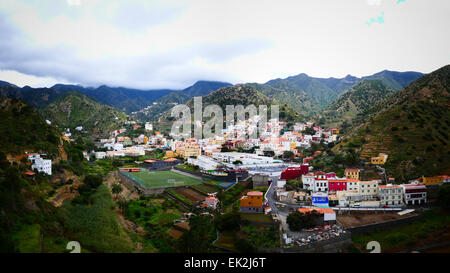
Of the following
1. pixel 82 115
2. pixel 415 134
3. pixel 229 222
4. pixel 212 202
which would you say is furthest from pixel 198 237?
pixel 82 115

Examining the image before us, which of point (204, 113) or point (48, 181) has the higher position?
point (204, 113)

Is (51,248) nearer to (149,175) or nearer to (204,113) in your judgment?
(149,175)

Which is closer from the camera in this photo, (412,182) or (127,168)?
(412,182)

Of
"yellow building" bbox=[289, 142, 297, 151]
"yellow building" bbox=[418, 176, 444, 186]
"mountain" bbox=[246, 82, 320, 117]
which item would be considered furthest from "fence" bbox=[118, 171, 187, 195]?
"mountain" bbox=[246, 82, 320, 117]

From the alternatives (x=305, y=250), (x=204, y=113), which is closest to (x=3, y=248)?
(x=305, y=250)

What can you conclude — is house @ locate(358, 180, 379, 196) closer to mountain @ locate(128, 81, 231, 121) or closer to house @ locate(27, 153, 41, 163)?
house @ locate(27, 153, 41, 163)
